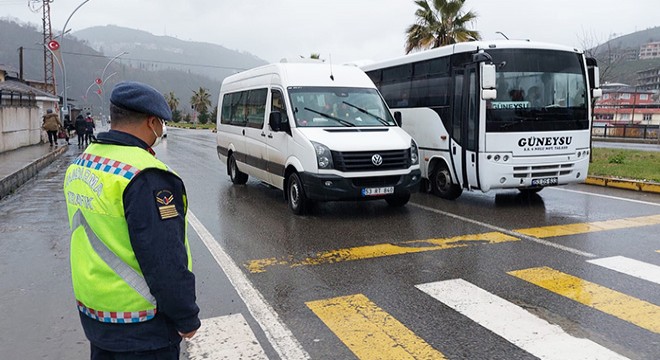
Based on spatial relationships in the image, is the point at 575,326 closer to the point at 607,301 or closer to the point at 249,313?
the point at 607,301

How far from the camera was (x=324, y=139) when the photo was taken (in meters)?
8.53

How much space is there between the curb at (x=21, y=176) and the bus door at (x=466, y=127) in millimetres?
8980

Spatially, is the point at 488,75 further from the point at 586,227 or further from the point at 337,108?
the point at 586,227

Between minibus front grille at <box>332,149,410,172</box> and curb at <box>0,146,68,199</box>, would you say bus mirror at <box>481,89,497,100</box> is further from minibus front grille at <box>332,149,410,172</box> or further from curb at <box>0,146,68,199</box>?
curb at <box>0,146,68,199</box>

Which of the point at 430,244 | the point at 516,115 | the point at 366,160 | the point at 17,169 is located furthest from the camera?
the point at 17,169

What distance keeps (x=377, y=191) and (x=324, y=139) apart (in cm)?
114

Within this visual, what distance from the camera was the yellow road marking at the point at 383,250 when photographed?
618 centimetres

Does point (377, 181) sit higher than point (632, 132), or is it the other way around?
point (632, 132)

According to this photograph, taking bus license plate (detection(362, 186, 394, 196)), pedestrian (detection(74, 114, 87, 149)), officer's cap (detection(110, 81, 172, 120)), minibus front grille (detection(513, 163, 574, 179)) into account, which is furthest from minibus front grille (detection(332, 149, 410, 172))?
pedestrian (detection(74, 114, 87, 149))

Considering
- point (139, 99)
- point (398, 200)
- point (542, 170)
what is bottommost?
point (398, 200)

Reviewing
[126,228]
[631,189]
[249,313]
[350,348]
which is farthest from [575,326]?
[631,189]

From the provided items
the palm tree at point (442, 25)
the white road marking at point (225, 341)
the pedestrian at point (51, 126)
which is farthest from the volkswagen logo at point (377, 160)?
the pedestrian at point (51, 126)

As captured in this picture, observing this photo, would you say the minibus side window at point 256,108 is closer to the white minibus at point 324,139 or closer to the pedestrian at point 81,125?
the white minibus at point 324,139

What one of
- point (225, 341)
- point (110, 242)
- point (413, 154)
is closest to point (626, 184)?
point (413, 154)
